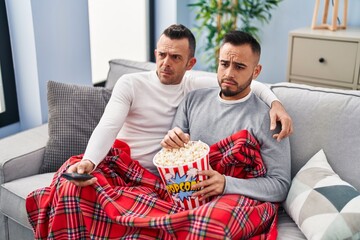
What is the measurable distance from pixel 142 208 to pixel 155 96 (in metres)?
0.53

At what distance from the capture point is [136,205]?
140cm

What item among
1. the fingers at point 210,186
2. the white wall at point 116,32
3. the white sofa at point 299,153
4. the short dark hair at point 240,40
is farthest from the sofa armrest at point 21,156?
the white wall at point 116,32

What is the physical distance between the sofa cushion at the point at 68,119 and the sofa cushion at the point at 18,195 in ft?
0.42

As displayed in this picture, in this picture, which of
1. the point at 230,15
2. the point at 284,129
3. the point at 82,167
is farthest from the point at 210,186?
the point at 230,15

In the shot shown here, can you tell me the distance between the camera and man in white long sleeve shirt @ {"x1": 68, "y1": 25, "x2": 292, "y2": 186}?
5.55ft

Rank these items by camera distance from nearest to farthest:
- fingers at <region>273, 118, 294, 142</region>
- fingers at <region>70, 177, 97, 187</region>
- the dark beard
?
fingers at <region>70, 177, 97, 187</region>
fingers at <region>273, 118, 294, 142</region>
the dark beard

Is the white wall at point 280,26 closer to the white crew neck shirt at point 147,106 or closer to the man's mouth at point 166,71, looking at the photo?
the white crew neck shirt at point 147,106

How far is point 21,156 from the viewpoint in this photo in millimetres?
1765

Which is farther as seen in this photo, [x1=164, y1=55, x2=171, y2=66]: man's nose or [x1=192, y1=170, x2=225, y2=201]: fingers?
[x1=164, y1=55, x2=171, y2=66]: man's nose

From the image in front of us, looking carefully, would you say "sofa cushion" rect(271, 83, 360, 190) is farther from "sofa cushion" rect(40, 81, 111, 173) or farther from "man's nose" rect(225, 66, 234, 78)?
"sofa cushion" rect(40, 81, 111, 173)

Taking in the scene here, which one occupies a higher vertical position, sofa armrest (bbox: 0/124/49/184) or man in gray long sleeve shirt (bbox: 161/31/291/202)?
man in gray long sleeve shirt (bbox: 161/31/291/202)

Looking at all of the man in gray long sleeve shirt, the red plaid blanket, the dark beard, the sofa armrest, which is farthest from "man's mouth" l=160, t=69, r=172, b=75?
the sofa armrest

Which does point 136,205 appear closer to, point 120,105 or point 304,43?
point 120,105

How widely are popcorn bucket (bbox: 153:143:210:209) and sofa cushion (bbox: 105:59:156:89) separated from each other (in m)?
0.98
